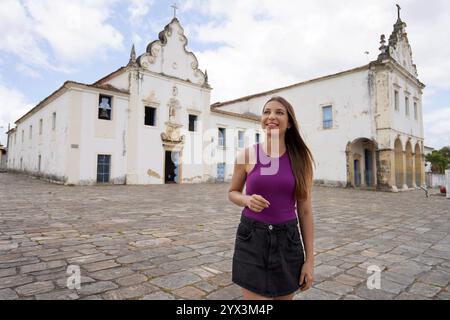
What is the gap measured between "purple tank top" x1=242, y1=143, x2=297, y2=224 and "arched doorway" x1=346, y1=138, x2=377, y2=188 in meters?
20.9

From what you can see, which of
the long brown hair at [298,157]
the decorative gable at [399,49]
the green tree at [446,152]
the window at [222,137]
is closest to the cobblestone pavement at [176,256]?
the long brown hair at [298,157]

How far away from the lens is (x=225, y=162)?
2348cm

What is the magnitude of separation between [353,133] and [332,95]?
11.6 ft

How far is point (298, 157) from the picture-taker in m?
1.72

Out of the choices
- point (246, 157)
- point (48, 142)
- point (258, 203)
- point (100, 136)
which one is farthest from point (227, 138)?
point (258, 203)

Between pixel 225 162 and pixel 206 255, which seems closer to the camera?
pixel 206 255

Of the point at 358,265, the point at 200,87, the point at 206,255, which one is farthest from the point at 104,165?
the point at 358,265

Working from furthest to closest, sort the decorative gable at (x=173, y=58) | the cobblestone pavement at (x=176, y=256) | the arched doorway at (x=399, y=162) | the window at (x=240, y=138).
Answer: the window at (x=240, y=138), the arched doorway at (x=399, y=162), the decorative gable at (x=173, y=58), the cobblestone pavement at (x=176, y=256)

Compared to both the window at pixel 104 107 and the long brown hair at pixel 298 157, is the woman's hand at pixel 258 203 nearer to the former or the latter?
the long brown hair at pixel 298 157

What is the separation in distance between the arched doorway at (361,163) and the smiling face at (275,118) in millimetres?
20859

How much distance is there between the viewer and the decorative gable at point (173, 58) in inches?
752

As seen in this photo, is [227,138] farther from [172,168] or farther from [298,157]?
[298,157]

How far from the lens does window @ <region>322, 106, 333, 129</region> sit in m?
21.9
